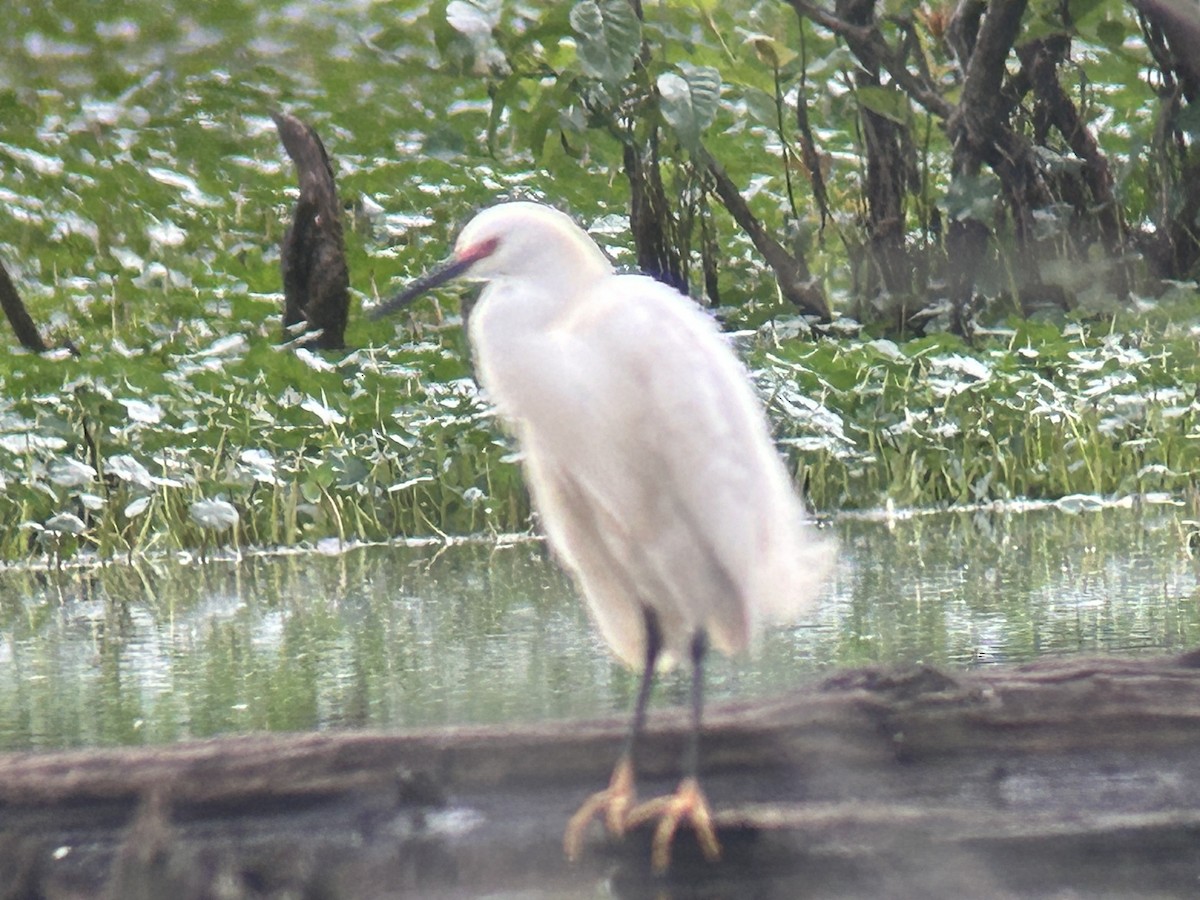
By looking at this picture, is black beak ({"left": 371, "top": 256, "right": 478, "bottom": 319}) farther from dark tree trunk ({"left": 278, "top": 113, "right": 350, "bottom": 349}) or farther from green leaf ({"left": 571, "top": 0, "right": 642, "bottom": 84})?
dark tree trunk ({"left": 278, "top": 113, "right": 350, "bottom": 349})

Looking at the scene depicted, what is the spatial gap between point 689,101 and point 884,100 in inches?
30.3

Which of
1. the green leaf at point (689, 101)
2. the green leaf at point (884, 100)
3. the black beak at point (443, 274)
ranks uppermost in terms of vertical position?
the green leaf at point (884, 100)

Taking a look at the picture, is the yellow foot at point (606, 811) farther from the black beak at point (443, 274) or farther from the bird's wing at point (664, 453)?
the black beak at point (443, 274)

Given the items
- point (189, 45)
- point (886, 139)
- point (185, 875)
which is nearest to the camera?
point (185, 875)

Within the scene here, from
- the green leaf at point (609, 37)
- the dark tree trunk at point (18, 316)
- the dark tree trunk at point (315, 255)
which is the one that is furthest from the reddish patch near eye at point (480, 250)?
the dark tree trunk at point (18, 316)

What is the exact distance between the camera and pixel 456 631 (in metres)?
1.46

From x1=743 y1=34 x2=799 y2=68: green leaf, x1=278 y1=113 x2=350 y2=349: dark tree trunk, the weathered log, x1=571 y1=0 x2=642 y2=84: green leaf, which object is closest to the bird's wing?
the weathered log

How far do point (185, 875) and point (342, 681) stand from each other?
32cm

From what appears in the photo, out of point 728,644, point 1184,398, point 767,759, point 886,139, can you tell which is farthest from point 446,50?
point 767,759

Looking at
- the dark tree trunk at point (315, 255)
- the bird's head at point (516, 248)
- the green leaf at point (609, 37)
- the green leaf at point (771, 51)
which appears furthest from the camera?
the dark tree trunk at point (315, 255)

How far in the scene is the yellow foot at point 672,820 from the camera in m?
0.87

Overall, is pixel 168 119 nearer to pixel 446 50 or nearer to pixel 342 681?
pixel 446 50

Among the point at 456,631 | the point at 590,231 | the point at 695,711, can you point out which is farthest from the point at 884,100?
the point at 695,711

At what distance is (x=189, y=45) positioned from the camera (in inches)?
154
